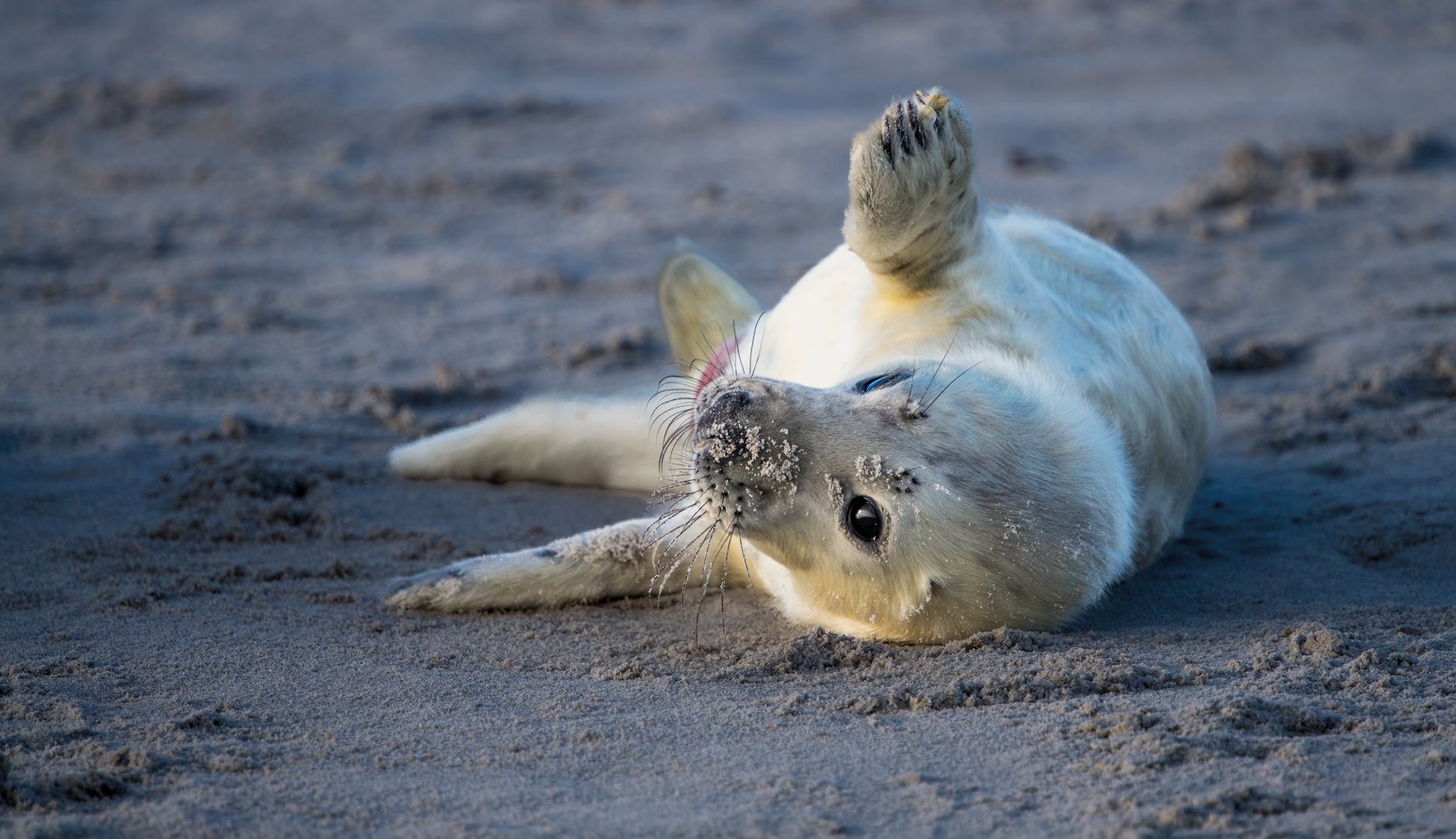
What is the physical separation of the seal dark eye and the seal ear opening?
1535mm

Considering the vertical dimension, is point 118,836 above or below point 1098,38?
below

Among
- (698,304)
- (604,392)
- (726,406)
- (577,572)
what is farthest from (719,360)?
(726,406)

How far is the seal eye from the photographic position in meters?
2.93

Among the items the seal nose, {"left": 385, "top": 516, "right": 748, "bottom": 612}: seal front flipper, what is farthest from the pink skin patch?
the seal nose

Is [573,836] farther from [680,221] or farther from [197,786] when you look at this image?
[680,221]

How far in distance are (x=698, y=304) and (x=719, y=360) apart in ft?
1.40

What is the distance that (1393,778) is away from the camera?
241 cm

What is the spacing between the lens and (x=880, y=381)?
316 cm

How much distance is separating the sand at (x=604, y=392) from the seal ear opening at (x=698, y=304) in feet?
1.98

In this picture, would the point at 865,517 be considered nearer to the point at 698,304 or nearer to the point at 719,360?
the point at 719,360

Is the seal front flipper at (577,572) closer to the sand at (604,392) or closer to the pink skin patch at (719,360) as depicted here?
the sand at (604,392)

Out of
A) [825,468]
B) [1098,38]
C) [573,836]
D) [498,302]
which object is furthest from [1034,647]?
[1098,38]

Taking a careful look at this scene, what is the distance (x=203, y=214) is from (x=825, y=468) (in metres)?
5.40

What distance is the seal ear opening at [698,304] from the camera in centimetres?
472
